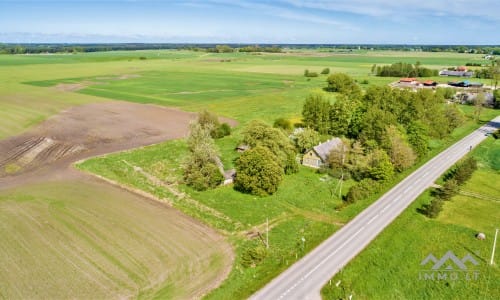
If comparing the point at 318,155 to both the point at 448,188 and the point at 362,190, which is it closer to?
the point at 362,190

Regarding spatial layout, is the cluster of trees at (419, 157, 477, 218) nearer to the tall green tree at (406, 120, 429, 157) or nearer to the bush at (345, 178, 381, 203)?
the tall green tree at (406, 120, 429, 157)

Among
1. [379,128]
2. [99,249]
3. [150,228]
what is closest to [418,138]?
[379,128]

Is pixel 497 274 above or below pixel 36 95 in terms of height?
below

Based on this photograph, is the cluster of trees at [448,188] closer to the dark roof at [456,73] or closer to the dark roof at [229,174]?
the dark roof at [229,174]

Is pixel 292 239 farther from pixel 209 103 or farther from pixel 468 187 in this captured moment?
pixel 209 103

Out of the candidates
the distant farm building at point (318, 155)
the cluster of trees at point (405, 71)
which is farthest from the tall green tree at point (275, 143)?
the cluster of trees at point (405, 71)

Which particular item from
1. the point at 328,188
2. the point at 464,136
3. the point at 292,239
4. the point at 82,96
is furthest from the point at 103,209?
the point at 82,96
